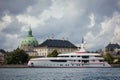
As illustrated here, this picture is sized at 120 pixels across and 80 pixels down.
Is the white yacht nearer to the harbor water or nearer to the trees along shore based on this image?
the trees along shore

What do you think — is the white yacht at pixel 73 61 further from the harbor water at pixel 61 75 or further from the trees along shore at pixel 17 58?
the harbor water at pixel 61 75

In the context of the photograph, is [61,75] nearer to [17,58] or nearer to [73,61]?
[73,61]

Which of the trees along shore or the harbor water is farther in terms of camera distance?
the trees along shore

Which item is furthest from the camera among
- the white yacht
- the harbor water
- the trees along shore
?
the trees along shore

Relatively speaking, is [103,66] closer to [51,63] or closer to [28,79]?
[51,63]

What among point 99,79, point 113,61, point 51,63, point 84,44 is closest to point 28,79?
point 99,79

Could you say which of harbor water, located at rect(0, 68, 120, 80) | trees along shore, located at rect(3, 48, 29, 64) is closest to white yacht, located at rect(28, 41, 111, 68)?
trees along shore, located at rect(3, 48, 29, 64)

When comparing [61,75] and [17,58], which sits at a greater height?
[17,58]

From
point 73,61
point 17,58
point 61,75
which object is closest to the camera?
point 61,75

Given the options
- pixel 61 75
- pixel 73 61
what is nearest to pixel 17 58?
pixel 73 61

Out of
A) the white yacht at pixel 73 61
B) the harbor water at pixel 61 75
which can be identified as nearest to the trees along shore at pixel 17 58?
the white yacht at pixel 73 61

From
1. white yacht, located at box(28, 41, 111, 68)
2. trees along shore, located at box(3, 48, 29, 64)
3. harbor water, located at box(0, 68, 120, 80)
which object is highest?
trees along shore, located at box(3, 48, 29, 64)

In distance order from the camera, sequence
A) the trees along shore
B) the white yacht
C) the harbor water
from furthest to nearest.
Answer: the trees along shore → the white yacht → the harbor water

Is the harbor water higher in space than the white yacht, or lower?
→ lower
